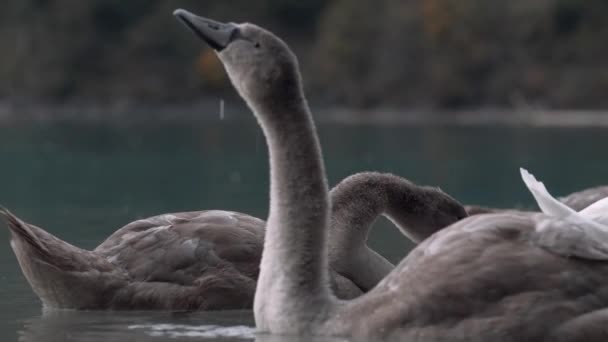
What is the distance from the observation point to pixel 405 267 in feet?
23.9

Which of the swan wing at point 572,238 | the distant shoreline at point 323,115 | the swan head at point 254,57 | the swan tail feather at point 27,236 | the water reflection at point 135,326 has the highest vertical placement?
the swan head at point 254,57

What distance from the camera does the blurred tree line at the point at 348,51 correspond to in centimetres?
8031

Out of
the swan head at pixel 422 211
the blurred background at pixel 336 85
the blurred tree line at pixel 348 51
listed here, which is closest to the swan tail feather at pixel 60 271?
the swan head at pixel 422 211

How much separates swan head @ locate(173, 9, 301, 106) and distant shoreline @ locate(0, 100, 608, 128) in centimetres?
5722

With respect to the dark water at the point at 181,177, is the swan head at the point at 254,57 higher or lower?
higher

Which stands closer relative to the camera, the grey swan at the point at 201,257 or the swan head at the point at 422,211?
the grey swan at the point at 201,257

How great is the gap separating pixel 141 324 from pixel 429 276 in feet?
7.51

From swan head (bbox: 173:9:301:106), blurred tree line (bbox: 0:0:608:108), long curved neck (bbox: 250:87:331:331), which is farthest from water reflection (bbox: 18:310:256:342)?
blurred tree line (bbox: 0:0:608:108)

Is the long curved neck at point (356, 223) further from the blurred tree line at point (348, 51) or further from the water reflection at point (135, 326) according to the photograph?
the blurred tree line at point (348, 51)

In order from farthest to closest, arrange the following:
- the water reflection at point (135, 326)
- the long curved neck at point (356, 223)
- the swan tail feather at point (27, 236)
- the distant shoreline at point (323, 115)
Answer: the distant shoreline at point (323, 115), the long curved neck at point (356, 223), the swan tail feather at point (27, 236), the water reflection at point (135, 326)

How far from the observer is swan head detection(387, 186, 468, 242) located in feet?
30.9

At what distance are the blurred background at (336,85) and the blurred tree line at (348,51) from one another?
0.09 metres

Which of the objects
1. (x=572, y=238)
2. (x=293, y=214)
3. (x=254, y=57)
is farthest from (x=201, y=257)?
(x=572, y=238)

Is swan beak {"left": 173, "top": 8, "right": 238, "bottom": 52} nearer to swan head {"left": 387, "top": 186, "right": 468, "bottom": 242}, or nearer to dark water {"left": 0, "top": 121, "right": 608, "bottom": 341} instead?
dark water {"left": 0, "top": 121, "right": 608, "bottom": 341}
